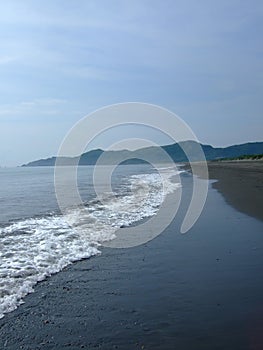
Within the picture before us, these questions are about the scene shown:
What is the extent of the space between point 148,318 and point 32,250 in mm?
5868

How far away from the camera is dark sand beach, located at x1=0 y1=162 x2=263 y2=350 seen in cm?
575

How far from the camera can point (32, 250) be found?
37.7ft

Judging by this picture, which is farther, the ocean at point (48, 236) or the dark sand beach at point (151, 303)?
the ocean at point (48, 236)

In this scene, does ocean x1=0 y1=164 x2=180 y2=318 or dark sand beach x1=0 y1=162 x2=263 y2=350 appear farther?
ocean x1=0 y1=164 x2=180 y2=318

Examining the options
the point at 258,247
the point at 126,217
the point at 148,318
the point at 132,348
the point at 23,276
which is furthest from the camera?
the point at 126,217

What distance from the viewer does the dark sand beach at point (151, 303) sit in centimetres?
575

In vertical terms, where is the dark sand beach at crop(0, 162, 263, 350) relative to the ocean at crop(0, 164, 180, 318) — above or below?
below

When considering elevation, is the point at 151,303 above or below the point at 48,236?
below

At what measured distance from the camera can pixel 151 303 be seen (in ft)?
23.5

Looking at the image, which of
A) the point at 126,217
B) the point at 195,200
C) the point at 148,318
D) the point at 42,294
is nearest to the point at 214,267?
the point at 148,318

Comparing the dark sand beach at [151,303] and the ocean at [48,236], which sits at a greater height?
the ocean at [48,236]

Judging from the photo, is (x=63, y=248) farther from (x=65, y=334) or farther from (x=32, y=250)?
(x=65, y=334)

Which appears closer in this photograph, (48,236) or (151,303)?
(151,303)

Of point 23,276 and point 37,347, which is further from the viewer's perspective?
point 23,276
